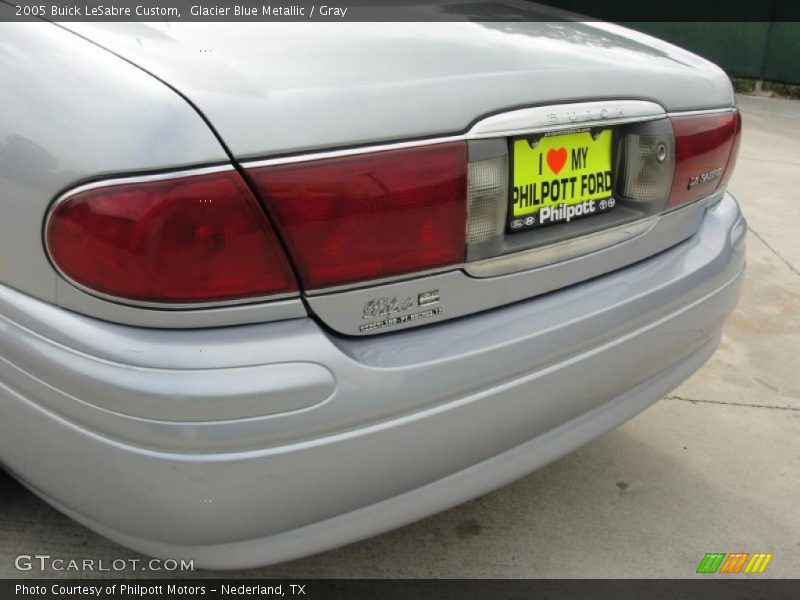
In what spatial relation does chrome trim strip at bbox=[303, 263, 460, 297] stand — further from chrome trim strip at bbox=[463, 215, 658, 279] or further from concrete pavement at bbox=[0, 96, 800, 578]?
concrete pavement at bbox=[0, 96, 800, 578]

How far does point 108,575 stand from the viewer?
1924mm

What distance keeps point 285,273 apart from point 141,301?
0.77 feet

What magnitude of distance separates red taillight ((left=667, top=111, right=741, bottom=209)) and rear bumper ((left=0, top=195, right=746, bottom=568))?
1.47 ft

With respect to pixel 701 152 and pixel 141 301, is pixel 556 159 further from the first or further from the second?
pixel 141 301

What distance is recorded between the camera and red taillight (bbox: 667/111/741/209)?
1907mm

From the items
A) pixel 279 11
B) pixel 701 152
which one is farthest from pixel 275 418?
pixel 701 152

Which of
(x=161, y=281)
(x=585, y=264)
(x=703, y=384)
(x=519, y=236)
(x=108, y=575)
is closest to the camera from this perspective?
(x=161, y=281)

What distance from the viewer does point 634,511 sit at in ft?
7.69

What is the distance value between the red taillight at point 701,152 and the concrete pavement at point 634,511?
36.7 inches

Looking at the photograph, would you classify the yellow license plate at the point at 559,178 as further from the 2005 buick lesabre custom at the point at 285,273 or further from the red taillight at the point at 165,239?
the red taillight at the point at 165,239

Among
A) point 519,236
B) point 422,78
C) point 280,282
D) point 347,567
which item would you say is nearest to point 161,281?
point 280,282

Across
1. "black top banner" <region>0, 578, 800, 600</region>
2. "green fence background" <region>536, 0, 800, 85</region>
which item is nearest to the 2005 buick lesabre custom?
"black top banner" <region>0, 578, 800, 600</region>

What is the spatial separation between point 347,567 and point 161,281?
105 centimetres

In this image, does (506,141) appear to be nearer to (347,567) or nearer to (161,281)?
(161,281)
